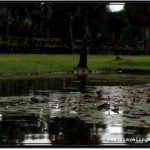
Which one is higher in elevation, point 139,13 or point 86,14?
point 139,13

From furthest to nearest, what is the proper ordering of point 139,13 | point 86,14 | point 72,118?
point 139,13 → point 86,14 → point 72,118

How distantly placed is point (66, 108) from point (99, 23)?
208ft

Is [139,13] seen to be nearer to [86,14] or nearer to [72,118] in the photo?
[86,14]

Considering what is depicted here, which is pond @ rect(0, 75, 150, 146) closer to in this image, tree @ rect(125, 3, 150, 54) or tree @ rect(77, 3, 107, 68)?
tree @ rect(77, 3, 107, 68)

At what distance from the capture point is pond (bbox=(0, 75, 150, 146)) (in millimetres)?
12531

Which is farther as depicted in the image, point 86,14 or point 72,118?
point 86,14

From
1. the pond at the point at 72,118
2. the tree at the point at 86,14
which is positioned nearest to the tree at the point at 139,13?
the tree at the point at 86,14

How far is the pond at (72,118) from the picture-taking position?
12.5m

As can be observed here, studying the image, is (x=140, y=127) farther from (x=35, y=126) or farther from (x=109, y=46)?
(x=109, y=46)

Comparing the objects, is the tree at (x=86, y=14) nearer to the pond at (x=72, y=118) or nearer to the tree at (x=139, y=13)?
the tree at (x=139, y=13)

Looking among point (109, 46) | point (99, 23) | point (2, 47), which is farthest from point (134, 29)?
point (2, 47)

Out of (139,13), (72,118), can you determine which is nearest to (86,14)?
(139,13)

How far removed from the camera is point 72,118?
51.6ft

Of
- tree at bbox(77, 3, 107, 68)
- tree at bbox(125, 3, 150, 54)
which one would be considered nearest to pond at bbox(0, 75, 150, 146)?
tree at bbox(77, 3, 107, 68)
